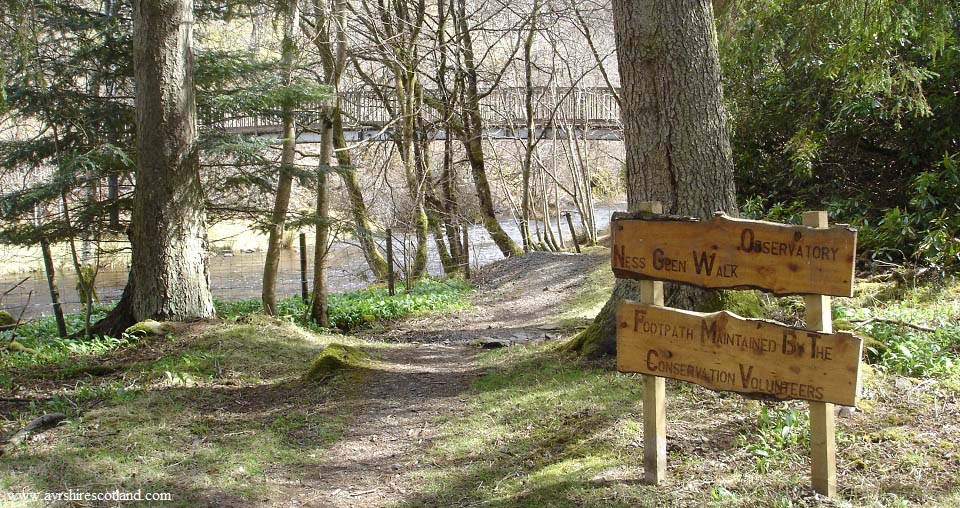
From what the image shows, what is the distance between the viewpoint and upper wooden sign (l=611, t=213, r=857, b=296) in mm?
3617

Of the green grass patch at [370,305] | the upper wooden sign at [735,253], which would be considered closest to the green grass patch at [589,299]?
the green grass patch at [370,305]

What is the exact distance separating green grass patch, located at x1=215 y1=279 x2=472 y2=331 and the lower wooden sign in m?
7.51

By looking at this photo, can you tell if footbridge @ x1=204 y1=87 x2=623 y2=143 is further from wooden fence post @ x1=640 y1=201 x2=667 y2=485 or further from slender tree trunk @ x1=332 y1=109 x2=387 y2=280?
wooden fence post @ x1=640 y1=201 x2=667 y2=485

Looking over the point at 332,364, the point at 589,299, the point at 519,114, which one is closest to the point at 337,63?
the point at 589,299

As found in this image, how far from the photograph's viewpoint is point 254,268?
2098 cm

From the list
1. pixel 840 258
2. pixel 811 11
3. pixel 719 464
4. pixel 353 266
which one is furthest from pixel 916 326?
pixel 353 266

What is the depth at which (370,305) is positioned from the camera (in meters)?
12.4

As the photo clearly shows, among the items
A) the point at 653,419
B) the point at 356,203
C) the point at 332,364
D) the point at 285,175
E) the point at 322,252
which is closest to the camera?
the point at 653,419

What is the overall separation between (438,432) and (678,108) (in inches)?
126

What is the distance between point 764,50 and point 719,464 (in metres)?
8.20

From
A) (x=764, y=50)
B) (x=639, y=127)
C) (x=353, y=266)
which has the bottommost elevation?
(x=353, y=266)

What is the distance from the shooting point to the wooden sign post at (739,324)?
3.63 meters

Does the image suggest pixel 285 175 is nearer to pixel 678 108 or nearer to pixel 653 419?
pixel 678 108

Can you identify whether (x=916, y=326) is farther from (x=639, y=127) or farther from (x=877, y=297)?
(x=639, y=127)
